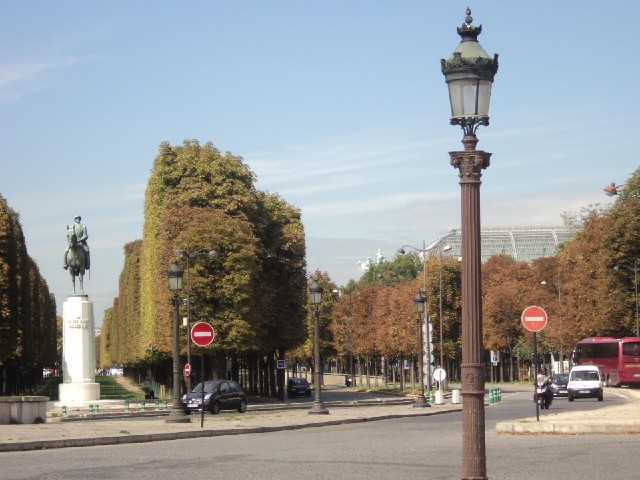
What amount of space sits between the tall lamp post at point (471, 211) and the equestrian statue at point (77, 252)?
59.4 meters

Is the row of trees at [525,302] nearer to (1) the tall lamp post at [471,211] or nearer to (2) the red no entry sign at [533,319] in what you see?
(2) the red no entry sign at [533,319]

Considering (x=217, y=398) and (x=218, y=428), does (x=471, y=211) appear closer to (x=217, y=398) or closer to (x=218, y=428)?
(x=218, y=428)

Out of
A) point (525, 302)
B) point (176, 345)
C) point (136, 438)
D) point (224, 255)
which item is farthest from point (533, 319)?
point (525, 302)

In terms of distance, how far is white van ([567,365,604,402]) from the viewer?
209ft

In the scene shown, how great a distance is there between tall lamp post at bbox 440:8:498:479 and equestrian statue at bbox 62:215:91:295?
59.4 meters

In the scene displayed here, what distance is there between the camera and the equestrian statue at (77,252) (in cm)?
7156

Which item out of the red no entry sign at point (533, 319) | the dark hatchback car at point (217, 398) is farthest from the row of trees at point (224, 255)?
the red no entry sign at point (533, 319)

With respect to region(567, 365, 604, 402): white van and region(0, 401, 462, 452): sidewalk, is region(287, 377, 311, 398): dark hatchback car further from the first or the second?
region(0, 401, 462, 452): sidewalk

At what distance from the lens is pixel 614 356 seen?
83.1 metres

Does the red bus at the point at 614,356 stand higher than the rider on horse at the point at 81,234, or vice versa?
the rider on horse at the point at 81,234

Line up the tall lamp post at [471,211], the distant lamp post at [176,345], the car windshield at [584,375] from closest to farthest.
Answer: the tall lamp post at [471,211] → the distant lamp post at [176,345] → the car windshield at [584,375]

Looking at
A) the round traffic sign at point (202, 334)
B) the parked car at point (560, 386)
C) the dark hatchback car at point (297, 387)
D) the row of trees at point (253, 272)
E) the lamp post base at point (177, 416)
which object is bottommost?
the dark hatchback car at point (297, 387)

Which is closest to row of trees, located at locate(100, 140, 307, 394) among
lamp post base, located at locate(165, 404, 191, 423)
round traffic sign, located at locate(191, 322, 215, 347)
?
lamp post base, located at locate(165, 404, 191, 423)

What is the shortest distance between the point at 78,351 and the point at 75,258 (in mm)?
5863
